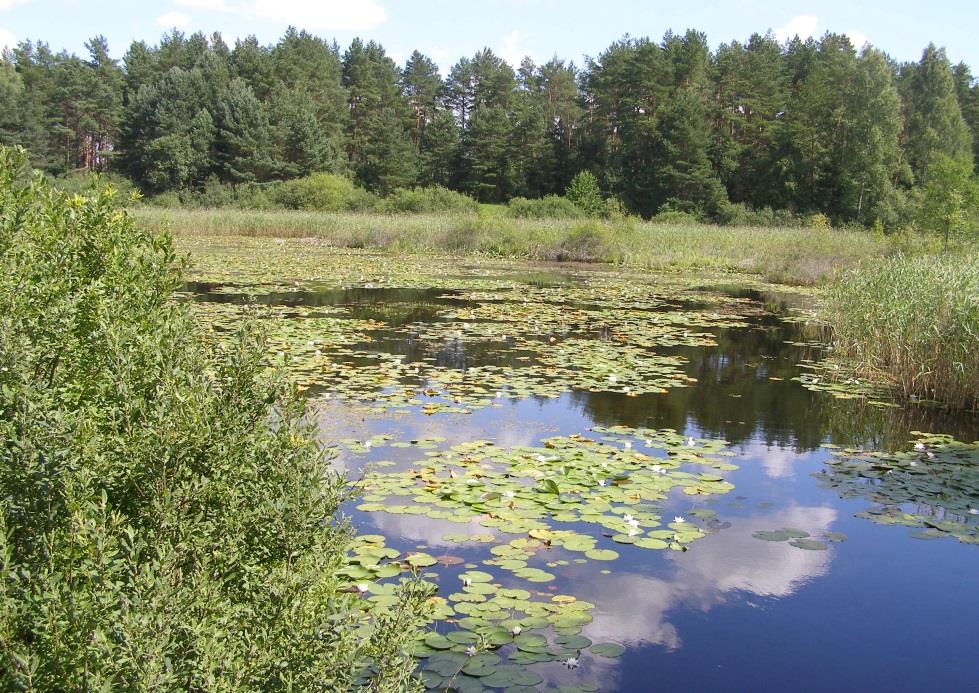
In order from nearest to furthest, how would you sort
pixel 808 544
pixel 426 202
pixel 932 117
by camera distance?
1. pixel 808 544
2. pixel 426 202
3. pixel 932 117

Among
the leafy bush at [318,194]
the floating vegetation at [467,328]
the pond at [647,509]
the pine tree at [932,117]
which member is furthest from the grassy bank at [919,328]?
the pine tree at [932,117]

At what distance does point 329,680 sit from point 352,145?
61.7 m

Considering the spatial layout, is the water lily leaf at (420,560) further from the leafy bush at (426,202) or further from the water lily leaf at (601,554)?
the leafy bush at (426,202)

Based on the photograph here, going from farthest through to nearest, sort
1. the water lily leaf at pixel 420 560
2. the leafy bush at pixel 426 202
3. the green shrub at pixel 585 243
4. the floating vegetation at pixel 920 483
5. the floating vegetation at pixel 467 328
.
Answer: the leafy bush at pixel 426 202 → the green shrub at pixel 585 243 → the floating vegetation at pixel 467 328 → the floating vegetation at pixel 920 483 → the water lily leaf at pixel 420 560

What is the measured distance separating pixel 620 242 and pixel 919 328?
15730 millimetres

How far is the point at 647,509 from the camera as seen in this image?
487 centimetres

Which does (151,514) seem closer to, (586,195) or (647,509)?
(647,509)

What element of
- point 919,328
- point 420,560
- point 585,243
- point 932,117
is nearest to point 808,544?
point 420,560

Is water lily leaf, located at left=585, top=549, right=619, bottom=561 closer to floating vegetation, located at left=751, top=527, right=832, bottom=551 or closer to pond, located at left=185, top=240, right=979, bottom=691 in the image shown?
pond, located at left=185, top=240, right=979, bottom=691

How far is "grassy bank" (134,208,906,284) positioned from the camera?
67.5 ft

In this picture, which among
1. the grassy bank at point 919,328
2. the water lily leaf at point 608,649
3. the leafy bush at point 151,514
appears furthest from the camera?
the grassy bank at point 919,328

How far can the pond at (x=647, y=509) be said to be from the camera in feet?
11.3

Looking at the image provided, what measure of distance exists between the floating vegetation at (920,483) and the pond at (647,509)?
20mm

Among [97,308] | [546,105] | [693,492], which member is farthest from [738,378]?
[546,105]
